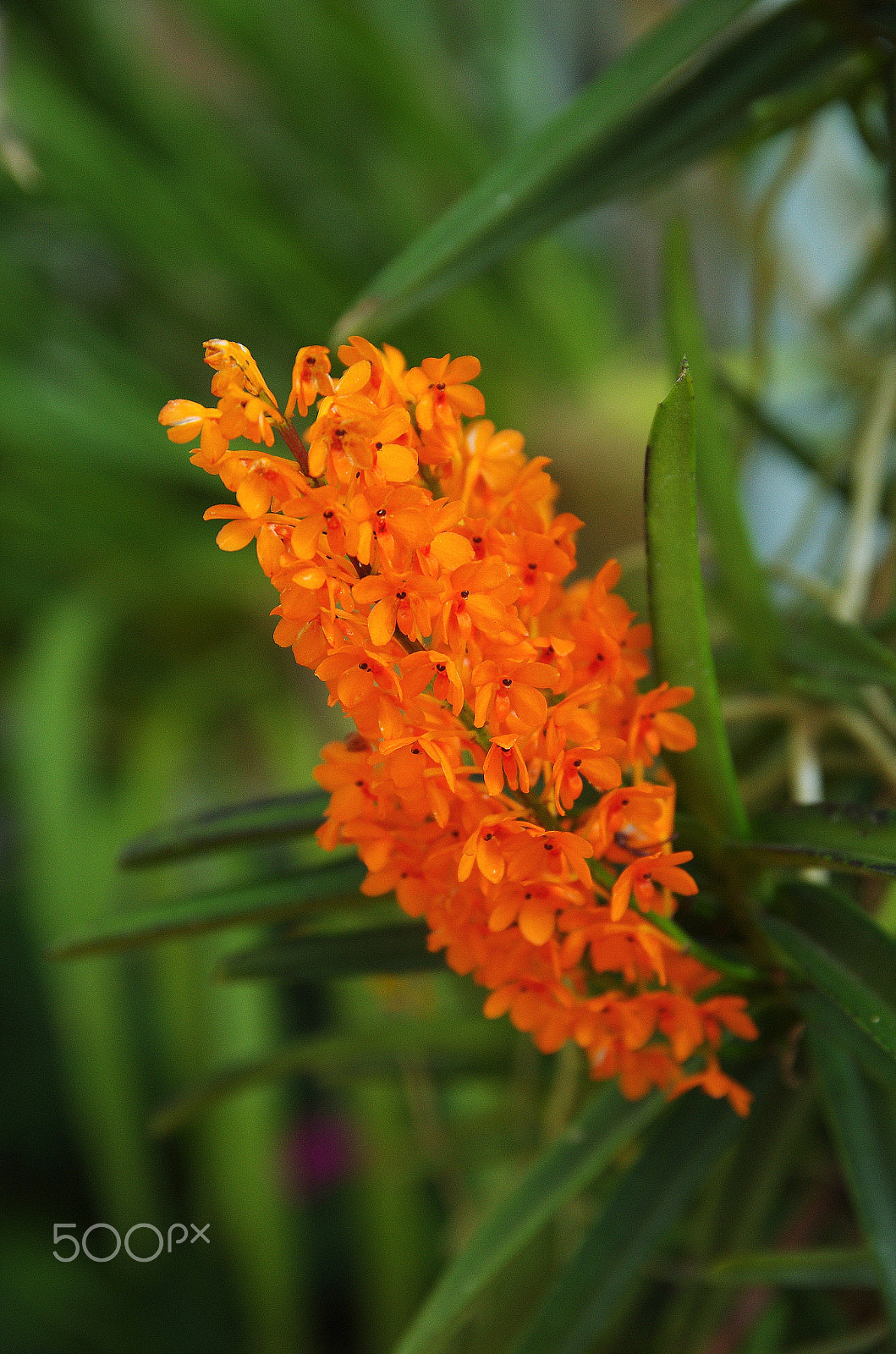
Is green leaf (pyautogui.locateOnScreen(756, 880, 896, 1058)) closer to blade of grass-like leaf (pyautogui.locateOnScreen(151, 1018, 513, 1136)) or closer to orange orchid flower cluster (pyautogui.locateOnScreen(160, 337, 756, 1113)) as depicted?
orange orchid flower cluster (pyautogui.locateOnScreen(160, 337, 756, 1113))

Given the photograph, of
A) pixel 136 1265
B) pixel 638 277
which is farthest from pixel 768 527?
pixel 136 1265

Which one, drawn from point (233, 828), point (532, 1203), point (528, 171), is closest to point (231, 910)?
point (233, 828)

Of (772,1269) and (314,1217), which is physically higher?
(772,1269)

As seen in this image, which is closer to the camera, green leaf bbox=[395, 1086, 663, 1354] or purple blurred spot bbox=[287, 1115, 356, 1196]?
green leaf bbox=[395, 1086, 663, 1354]

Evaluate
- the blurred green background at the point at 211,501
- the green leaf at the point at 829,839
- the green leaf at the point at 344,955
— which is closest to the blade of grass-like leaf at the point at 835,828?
the green leaf at the point at 829,839

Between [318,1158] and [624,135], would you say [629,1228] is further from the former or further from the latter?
[318,1158]

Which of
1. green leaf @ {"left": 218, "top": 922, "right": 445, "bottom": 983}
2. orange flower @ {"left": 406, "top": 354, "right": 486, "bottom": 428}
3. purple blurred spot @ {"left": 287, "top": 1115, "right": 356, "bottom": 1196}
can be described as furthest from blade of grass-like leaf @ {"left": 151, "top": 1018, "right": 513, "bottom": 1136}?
purple blurred spot @ {"left": 287, "top": 1115, "right": 356, "bottom": 1196}

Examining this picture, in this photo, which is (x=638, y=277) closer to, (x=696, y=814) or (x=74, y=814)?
(x=74, y=814)
